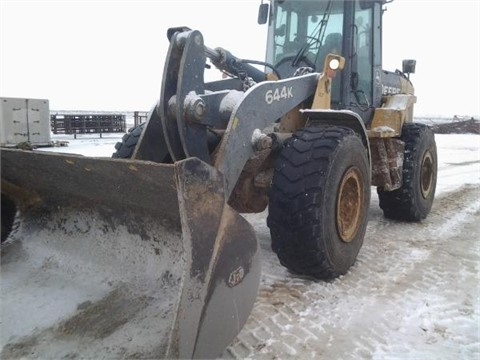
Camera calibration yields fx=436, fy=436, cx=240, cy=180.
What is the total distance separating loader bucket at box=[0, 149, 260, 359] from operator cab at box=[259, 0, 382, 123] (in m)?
2.40

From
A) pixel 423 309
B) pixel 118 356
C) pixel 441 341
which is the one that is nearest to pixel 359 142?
pixel 423 309

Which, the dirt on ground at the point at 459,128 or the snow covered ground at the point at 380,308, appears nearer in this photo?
the snow covered ground at the point at 380,308

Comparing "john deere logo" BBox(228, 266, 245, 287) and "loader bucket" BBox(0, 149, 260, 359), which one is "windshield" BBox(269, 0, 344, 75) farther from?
"john deere logo" BBox(228, 266, 245, 287)

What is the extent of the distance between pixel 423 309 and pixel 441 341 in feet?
1.33

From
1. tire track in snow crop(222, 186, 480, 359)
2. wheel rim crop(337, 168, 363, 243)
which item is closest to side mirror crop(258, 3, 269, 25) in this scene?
wheel rim crop(337, 168, 363, 243)

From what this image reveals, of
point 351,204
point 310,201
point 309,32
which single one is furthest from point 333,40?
point 310,201

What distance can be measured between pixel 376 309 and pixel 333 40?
278 centimetres

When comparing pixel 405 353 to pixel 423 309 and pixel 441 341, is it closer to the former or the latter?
pixel 441 341

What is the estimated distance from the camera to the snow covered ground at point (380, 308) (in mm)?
2383

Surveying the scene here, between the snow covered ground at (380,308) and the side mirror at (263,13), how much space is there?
244 cm

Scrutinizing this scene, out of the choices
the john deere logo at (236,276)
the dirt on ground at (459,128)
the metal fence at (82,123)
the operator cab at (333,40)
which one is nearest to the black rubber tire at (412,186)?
the operator cab at (333,40)

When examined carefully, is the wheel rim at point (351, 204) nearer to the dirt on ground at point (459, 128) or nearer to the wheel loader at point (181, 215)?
the wheel loader at point (181, 215)

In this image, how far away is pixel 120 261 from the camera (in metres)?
2.75

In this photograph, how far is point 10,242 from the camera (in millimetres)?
3115
